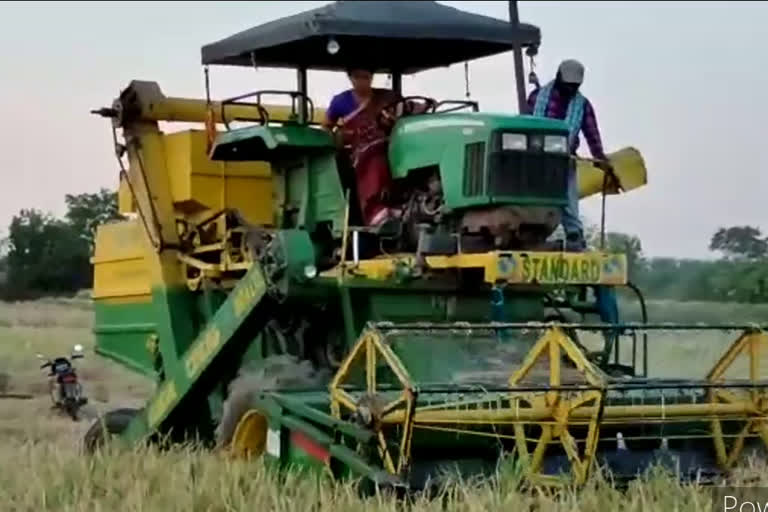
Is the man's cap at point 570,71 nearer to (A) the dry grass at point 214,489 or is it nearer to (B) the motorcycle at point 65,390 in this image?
(A) the dry grass at point 214,489

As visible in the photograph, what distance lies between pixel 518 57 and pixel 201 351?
258 centimetres

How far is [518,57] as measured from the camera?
10.3m

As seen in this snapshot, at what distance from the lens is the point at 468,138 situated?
9.41 meters

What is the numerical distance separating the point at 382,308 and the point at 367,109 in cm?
133

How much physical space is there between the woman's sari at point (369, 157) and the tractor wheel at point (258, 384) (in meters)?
0.94

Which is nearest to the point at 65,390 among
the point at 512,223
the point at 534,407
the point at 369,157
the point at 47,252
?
the point at 47,252

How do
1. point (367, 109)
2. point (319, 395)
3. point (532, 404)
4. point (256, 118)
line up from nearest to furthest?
point (532, 404), point (319, 395), point (367, 109), point (256, 118)

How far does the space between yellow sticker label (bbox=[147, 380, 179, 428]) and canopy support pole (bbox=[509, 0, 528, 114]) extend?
2.75 meters

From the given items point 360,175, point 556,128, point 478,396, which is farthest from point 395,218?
point 478,396

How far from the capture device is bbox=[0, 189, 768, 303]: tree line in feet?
42.8

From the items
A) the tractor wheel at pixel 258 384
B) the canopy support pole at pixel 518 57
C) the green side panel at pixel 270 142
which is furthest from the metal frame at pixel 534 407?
the canopy support pole at pixel 518 57

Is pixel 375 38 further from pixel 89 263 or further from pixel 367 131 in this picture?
pixel 89 263

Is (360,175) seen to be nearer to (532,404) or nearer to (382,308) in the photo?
(382,308)

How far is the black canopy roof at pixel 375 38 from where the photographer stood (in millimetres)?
9758
